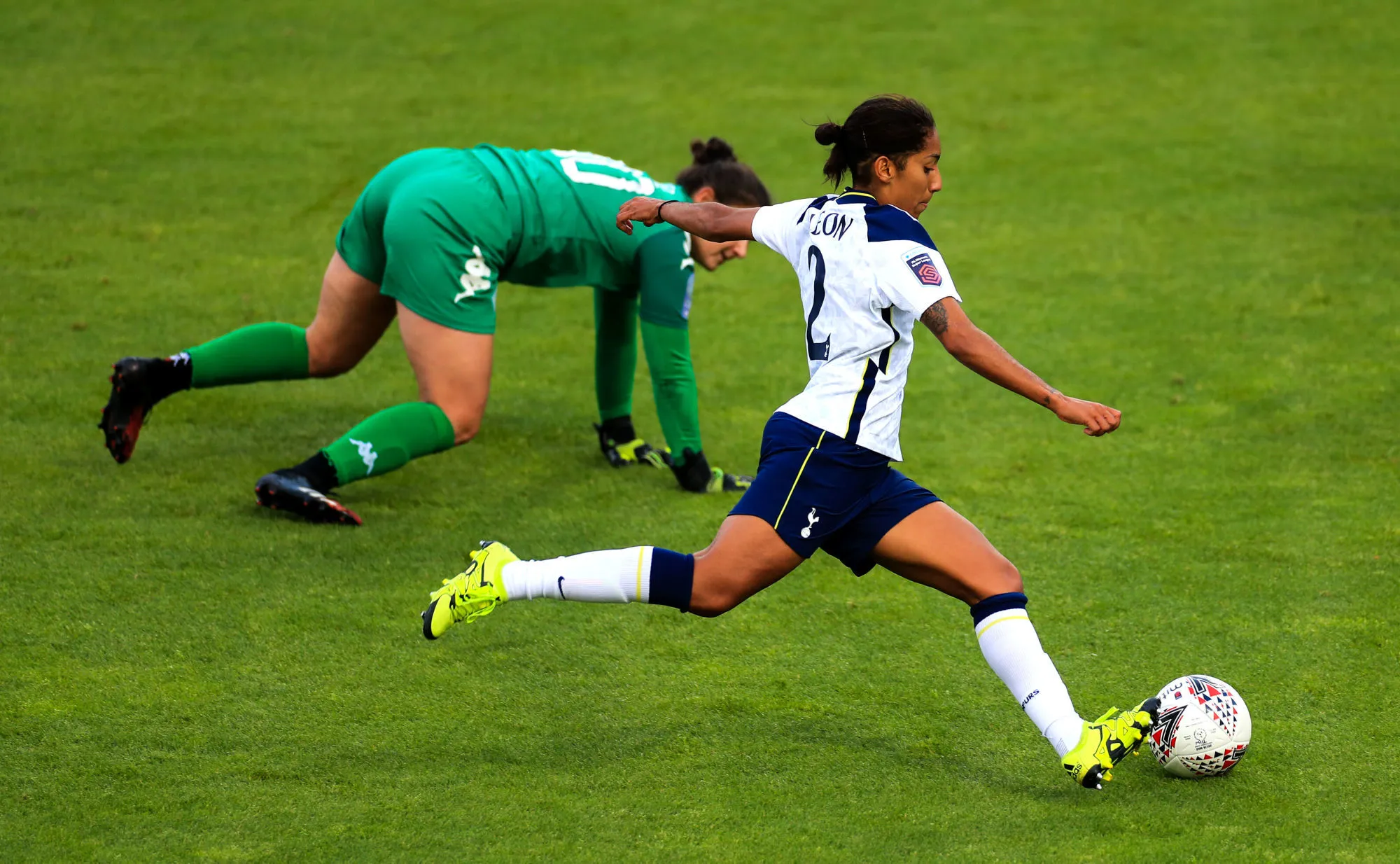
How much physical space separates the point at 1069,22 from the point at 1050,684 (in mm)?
10709

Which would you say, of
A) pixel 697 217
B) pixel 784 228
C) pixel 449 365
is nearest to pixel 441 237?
pixel 449 365

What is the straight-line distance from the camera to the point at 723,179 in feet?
17.4

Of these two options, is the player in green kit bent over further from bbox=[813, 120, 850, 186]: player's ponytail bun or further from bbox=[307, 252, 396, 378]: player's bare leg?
bbox=[813, 120, 850, 186]: player's ponytail bun

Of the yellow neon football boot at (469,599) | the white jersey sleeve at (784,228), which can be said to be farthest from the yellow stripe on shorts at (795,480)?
the yellow neon football boot at (469,599)

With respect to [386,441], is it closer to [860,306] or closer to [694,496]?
[694,496]

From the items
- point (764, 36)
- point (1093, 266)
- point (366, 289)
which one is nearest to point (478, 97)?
point (764, 36)

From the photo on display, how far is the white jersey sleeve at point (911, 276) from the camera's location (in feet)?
10.7

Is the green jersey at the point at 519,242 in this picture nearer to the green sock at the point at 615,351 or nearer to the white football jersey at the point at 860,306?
the green sock at the point at 615,351

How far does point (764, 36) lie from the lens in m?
12.7

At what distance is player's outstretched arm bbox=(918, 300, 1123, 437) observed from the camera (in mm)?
3148

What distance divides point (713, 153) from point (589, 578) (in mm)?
2346

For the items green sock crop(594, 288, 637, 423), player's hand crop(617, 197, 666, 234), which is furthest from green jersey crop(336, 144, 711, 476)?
player's hand crop(617, 197, 666, 234)

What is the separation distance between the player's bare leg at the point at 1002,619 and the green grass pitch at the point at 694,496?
0.54ft

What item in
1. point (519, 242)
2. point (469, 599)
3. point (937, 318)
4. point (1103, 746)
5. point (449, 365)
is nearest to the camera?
point (937, 318)
